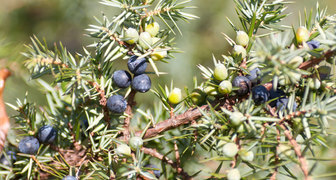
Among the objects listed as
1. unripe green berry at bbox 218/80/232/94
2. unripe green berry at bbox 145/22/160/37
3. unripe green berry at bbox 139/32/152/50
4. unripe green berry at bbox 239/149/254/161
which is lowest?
unripe green berry at bbox 239/149/254/161

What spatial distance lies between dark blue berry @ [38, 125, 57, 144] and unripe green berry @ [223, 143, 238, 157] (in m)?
0.34

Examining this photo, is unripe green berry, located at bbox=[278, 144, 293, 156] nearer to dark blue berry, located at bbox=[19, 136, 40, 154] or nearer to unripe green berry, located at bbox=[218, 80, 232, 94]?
unripe green berry, located at bbox=[218, 80, 232, 94]

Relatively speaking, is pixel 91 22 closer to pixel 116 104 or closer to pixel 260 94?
pixel 116 104

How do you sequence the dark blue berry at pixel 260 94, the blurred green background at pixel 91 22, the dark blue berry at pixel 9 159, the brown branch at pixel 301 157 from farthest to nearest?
the blurred green background at pixel 91 22 → the dark blue berry at pixel 9 159 → the dark blue berry at pixel 260 94 → the brown branch at pixel 301 157

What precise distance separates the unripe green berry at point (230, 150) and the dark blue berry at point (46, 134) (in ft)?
1.11

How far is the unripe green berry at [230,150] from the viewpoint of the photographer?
1.34ft

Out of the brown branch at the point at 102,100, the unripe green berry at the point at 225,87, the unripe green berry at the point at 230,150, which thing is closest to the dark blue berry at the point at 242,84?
the unripe green berry at the point at 225,87

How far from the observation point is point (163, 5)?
1.90 feet

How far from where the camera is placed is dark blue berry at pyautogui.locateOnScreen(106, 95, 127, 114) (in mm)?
533

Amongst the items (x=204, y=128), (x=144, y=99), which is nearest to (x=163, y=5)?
(x=204, y=128)

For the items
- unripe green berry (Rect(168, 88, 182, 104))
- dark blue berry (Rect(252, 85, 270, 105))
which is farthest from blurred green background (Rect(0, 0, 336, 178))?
dark blue berry (Rect(252, 85, 270, 105))

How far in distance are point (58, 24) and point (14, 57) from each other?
752mm

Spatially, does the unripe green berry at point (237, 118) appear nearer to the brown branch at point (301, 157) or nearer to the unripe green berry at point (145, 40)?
the brown branch at point (301, 157)

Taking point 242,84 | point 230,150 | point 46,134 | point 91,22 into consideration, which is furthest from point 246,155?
point 91,22
